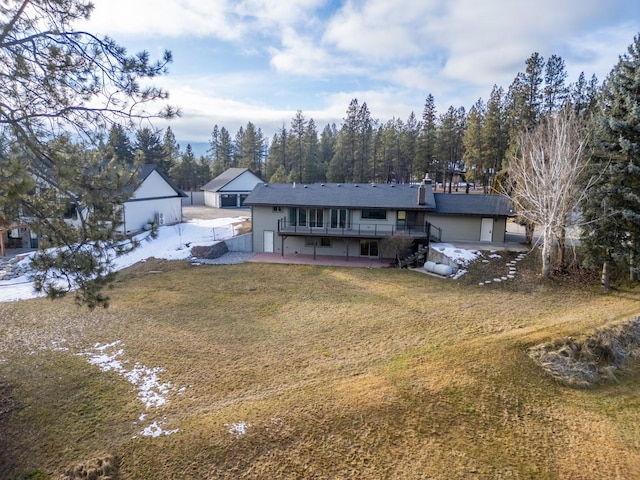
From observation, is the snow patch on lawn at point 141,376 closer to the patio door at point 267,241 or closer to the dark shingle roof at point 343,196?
the patio door at point 267,241

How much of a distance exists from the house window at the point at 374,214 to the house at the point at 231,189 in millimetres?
22407

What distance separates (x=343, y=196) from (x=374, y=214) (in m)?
2.51

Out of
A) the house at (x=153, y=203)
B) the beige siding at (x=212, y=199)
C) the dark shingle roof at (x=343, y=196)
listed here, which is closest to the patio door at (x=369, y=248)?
the dark shingle roof at (x=343, y=196)

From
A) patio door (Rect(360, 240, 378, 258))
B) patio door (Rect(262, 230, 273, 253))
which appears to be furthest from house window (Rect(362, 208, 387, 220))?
patio door (Rect(262, 230, 273, 253))

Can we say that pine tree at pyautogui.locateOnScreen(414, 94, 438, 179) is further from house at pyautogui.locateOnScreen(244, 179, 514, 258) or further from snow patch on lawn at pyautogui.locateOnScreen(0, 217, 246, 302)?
snow patch on lawn at pyautogui.locateOnScreen(0, 217, 246, 302)

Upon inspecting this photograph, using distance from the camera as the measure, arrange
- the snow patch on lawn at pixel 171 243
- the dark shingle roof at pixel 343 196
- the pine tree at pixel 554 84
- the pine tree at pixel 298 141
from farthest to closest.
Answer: the pine tree at pixel 298 141
the pine tree at pixel 554 84
the dark shingle roof at pixel 343 196
the snow patch on lawn at pixel 171 243

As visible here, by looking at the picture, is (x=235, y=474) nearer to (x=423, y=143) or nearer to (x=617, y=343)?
(x=617, y=343)

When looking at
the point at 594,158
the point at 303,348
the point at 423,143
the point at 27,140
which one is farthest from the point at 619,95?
the point at 423,143

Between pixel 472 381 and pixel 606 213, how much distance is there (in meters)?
10.6

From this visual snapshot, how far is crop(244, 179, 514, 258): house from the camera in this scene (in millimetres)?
23219

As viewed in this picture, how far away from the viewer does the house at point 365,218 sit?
76.2 feet

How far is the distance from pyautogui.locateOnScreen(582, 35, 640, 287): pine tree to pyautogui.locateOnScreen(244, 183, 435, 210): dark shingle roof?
A: 8.57 meters

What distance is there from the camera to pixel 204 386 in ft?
30.6

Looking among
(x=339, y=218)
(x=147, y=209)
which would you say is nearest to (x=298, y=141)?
(x=147, y=209)
